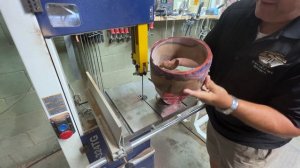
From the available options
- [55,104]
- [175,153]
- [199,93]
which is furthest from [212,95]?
[175,153]

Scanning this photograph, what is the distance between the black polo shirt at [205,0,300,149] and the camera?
1.80 feet

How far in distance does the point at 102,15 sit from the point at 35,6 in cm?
17

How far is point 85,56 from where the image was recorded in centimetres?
124

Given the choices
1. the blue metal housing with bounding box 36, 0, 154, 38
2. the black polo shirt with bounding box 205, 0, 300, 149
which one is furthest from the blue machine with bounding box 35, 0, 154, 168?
the black polo shirt with bounding box 205, 0, 300, 149

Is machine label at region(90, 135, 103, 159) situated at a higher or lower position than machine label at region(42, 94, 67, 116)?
lower

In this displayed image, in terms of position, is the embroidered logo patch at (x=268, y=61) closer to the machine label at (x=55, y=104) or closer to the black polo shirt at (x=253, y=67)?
the black polo shirt at (x=253, y=67)

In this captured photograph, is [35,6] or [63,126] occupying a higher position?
[35,6]

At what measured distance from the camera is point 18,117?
1.19 metres

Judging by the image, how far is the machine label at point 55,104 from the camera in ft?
1.86

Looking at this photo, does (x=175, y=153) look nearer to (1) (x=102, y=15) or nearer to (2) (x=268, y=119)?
(2) (x=268, y=119)

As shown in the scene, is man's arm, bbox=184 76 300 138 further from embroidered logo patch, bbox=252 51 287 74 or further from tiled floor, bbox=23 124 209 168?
tiled floor, bbox=23 124 209 168

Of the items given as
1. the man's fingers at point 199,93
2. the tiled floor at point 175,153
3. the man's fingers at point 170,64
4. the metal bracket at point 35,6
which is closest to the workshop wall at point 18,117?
the tiled floor at point 175,153

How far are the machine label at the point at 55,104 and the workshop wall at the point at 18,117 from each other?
65 cm

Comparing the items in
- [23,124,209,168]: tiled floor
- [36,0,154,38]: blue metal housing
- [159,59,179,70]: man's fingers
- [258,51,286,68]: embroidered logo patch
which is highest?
[36,0,154,38]: blue metal housing
